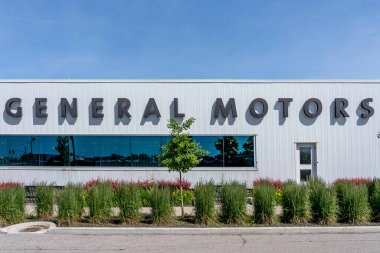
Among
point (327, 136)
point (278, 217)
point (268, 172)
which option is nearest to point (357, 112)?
point (327, 136)

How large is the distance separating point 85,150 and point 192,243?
33.5 feet

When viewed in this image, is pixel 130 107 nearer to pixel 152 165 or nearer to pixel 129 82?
pixel 129 82

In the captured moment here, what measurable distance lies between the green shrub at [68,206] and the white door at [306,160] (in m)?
10.6

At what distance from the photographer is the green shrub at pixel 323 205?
9711 mm

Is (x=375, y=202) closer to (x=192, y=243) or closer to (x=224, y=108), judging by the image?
(x=192, y=243)

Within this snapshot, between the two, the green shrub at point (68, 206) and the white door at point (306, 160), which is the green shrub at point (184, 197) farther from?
the white door at point (306, 160)

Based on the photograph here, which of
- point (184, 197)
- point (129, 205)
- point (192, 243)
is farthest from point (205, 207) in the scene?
point (184, 197)

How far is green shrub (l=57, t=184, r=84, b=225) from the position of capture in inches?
379

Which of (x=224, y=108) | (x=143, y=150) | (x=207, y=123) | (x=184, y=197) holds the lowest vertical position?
(x=184, y=197)

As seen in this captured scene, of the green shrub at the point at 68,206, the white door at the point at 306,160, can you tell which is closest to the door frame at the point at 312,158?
the white door at the point at 306,160

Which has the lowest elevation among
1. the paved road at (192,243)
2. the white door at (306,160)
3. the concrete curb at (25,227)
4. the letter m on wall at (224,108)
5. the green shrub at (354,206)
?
the paved road at (192,243)

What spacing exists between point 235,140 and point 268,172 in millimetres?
2089

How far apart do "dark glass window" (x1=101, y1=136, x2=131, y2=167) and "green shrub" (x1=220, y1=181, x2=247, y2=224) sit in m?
7.87

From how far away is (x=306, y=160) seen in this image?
17.0m
